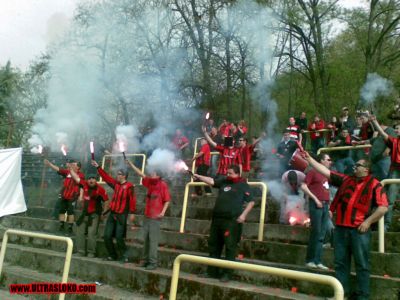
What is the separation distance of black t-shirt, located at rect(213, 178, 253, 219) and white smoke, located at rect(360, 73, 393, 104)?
1520 centimetres

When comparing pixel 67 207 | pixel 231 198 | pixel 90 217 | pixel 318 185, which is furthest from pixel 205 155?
pixel 318 185

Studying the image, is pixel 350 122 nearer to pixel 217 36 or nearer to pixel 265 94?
pixel 217 36

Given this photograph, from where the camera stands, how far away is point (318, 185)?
7.97 meters

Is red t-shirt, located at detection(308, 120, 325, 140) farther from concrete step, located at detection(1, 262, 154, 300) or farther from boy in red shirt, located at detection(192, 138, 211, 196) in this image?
concrete step, located at detection(1, 262, 154, 300)

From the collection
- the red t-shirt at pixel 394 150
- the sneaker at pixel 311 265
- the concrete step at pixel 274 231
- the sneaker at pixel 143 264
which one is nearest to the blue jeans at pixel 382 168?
the red t-shirt at pixel 394 150

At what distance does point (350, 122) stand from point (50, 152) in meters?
15.1

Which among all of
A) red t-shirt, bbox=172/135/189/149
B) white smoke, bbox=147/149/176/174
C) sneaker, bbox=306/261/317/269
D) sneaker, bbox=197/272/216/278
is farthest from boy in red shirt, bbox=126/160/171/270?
red t-shirt, bbox=172/135/189/149

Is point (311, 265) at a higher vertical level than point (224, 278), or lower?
higher

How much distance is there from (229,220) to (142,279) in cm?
198

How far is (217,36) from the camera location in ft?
53.9

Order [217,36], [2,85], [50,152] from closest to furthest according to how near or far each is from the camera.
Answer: [217,36] → [50,152] → [2,85]

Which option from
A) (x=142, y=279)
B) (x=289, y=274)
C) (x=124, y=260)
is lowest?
(x=142, y=279)

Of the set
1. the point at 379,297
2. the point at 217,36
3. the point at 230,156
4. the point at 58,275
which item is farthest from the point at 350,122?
the point at 58,275

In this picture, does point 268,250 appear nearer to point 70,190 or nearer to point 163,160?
point 163,160
